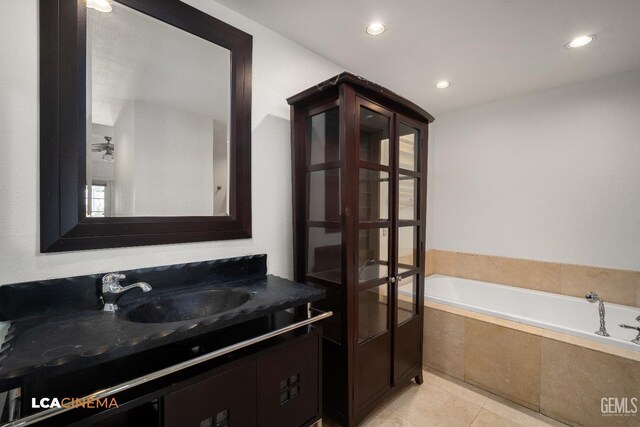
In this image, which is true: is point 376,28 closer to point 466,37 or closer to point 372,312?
point 466,37

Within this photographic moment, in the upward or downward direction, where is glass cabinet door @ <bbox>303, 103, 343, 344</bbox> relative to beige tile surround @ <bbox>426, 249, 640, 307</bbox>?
upward

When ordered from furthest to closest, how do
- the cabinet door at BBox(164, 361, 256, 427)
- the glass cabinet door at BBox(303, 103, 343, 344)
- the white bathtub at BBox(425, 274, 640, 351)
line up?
the white bathtub at BBox(425, 274, 640, 351) < the glass cabinet door at BBox(303, 103, 343, 344) < the cabinet door at BBox(164, 361, 256, 427)

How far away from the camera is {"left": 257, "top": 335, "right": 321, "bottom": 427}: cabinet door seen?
1156 millimetres

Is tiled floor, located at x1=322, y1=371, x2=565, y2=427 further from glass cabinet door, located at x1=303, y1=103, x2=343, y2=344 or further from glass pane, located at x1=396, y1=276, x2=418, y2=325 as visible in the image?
glass cabinet door, located at x1=303, y1=103, x2=343, y2=344

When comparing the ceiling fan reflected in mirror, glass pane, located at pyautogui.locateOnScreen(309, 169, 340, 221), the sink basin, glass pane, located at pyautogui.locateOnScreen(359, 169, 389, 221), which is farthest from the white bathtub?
the ceiling fan reflected in mirror

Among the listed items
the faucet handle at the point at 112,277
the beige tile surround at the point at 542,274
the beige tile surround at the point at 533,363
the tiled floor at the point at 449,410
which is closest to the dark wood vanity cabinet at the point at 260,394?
the faucet handle at the point at 112,277

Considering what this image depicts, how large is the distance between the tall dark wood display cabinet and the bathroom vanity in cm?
31

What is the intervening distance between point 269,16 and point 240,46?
0.85 ft

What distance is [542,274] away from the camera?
271cm

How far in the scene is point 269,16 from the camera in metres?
1.65

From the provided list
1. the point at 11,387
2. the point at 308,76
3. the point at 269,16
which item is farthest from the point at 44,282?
the point at 308,76

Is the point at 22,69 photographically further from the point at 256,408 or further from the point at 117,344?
the point at 256,408

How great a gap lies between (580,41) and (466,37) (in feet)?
2.55

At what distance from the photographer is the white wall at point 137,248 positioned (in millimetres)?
1032
